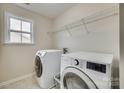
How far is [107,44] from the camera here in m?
0.84

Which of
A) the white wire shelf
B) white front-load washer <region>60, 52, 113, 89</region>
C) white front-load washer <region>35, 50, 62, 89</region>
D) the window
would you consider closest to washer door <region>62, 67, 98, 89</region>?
white front-load washer <region>60, 52, 113, 89</region>

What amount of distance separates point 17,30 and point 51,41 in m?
0.43

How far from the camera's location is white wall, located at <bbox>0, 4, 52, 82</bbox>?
3.31 feet

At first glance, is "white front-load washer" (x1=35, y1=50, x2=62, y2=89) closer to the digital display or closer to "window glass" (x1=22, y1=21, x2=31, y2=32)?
"window glass" (x1=22, y1=21, x2=31, y2=32)

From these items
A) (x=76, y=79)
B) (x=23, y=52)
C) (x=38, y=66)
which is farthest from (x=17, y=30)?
(x=76, y=79)

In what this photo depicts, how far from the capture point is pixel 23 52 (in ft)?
3.41

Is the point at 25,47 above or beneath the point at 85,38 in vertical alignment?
beneath

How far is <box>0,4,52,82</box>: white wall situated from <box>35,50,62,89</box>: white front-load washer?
11cm

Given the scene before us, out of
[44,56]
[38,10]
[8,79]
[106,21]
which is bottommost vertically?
[8,79]

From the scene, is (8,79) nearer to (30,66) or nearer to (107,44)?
(30,66)

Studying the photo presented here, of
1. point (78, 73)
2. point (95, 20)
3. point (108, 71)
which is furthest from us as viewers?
point (95, 20)

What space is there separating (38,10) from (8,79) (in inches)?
39.0

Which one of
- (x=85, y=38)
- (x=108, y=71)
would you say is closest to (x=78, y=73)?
(x=108, y=71)

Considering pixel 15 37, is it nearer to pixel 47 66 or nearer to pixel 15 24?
pixel 15 24
